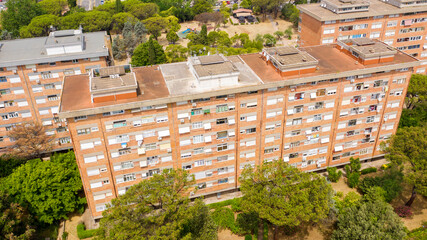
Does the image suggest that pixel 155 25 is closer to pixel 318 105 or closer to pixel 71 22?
pixel 71 22

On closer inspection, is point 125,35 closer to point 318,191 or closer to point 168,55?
point 168,55

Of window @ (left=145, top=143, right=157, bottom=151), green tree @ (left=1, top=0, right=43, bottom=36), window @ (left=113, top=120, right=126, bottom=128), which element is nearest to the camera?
window @ (left=113, top=120, right=126, bottom=128)

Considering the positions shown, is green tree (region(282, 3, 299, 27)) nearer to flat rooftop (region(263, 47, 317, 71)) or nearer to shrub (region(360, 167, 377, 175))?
flat rooftop (region(263, 47, 317, 71))

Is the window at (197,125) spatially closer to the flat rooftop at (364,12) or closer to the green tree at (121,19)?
the flat rooftop at (364,12)

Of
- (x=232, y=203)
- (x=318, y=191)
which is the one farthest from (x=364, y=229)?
(x=232, y=203)

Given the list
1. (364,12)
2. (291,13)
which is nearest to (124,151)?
(364,12)

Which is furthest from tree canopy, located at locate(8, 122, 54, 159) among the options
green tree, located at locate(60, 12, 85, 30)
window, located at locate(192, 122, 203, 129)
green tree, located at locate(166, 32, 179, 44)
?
green tree, located at locate(166, 32, 179, 44)

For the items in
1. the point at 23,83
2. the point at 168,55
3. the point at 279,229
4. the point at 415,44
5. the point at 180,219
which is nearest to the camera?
the point at 180,219
